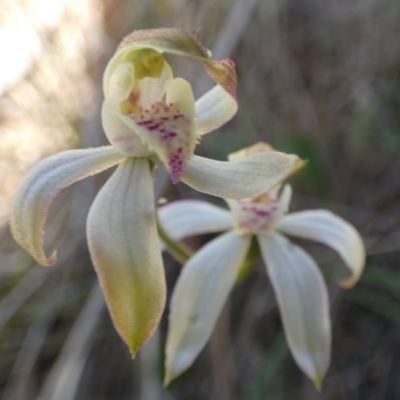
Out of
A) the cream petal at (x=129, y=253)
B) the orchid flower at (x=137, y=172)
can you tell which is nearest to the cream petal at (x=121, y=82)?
the orchid flower at (x=137, y=172)

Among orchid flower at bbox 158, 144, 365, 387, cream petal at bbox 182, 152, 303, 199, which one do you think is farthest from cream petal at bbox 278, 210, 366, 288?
cream petal at bbox 182, 152, 303, 199

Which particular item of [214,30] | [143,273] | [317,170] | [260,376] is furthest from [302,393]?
[214,30]

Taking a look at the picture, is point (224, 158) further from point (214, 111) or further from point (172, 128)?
point (172, 128)

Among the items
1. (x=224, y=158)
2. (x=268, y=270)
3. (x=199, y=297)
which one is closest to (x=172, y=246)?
(x=199, y=297)

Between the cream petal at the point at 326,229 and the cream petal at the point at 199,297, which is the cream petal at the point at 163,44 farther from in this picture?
the cream petal at the point at 326,229

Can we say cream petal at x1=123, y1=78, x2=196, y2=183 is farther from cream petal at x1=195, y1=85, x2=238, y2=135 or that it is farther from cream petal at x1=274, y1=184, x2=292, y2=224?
cream petal at x1=274, y1=184, x2=292, y2=224
